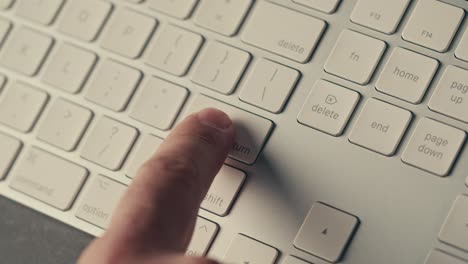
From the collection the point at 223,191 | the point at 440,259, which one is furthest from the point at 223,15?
the point at 440,259

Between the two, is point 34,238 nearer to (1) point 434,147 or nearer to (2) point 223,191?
(2) point 223,191

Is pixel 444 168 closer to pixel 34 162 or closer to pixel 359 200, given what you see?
pixel 359 200

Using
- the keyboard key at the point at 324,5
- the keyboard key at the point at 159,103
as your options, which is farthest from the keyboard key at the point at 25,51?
the keyboard key at the point at 324,5

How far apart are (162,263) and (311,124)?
160 mm

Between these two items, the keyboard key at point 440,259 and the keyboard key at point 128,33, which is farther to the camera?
the keyboard key at point 128,33

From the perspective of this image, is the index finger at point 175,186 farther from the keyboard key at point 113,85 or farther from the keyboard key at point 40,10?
the keyboard key at point 40,10

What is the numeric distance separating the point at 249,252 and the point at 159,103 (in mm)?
136

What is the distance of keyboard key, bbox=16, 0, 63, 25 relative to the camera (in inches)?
22.8

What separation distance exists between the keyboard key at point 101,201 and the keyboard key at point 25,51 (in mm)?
120

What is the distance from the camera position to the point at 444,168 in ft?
1.51

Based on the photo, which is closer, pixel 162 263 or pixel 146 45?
pixel 162 263

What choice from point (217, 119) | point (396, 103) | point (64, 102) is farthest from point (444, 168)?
point (64, 102)

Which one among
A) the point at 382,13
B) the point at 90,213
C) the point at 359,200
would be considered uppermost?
the point at 382,13

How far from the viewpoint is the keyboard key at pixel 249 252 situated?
474 millimetres
